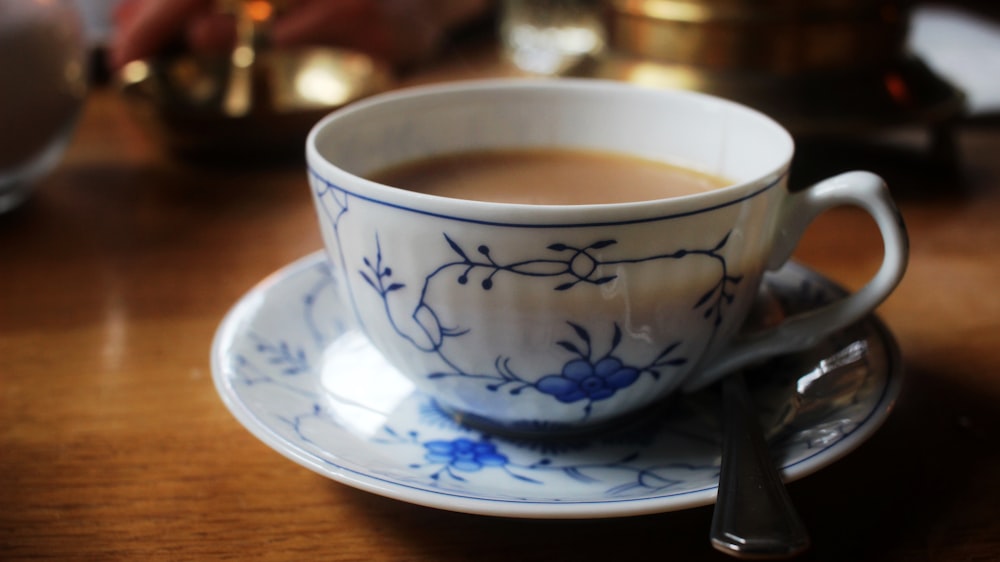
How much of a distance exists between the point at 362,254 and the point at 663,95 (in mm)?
241

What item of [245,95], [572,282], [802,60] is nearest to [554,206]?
[572,282]

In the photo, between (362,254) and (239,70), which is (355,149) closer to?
(362,254)

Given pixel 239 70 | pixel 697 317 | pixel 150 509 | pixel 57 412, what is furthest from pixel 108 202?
pixel 697 317

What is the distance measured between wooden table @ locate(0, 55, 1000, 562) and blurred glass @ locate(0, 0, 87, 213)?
4 centimetres

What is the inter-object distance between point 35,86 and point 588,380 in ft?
1.95

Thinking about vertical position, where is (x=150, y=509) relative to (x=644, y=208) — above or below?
below

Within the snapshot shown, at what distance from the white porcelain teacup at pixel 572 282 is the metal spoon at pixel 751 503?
1.8 inches

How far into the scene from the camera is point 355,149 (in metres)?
0.53

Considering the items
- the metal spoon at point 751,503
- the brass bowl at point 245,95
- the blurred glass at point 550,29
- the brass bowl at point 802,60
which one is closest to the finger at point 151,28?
the brass bowl at point 245,95

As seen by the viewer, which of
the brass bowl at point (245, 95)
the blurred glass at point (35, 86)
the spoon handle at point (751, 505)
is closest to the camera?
the spoon handle at point (751, 505)

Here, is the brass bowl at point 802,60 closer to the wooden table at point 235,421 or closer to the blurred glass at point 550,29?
the wooden table at point 235,421

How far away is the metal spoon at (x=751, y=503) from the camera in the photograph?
0.33m

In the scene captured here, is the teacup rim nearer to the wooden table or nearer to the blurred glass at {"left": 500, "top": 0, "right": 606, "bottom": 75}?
the wooden table

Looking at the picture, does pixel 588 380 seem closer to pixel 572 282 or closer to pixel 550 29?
pixel 572 282
